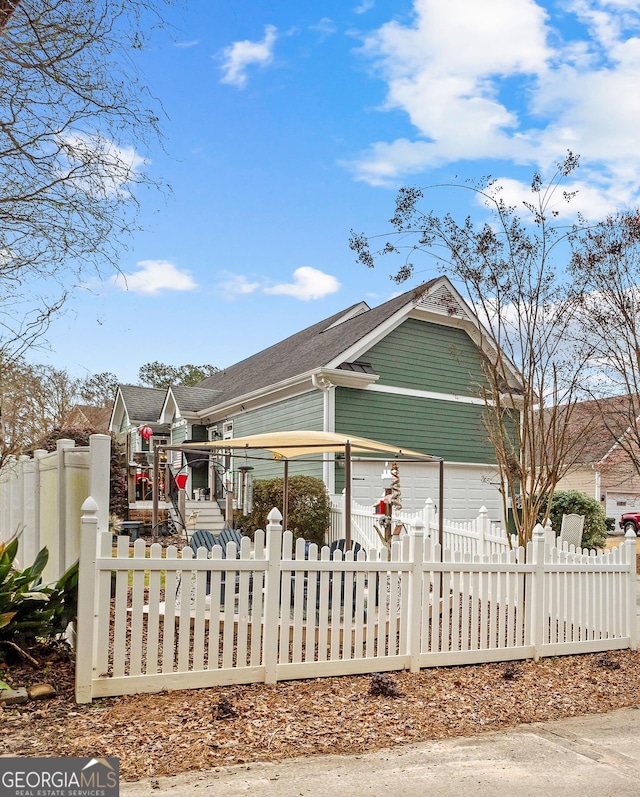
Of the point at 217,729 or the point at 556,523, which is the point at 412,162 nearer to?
the point at 217,729

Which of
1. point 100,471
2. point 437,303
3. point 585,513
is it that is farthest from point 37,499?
point 585,513

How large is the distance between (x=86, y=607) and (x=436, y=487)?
39.3 ft

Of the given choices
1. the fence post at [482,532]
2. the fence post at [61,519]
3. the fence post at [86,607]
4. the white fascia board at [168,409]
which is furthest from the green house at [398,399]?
the fence post at [86,607]

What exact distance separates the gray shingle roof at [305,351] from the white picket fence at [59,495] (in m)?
6.03

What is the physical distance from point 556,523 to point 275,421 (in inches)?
371

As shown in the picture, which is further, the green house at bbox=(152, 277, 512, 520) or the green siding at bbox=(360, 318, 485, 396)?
the green siding at bbox=(360, 318, 485, 396)

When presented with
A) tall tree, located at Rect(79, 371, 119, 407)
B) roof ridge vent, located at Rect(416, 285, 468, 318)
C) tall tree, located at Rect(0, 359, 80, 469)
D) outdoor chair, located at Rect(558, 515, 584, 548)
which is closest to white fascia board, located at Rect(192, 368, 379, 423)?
roof ridge vent, located at Rect(416, 285, 468, 318)

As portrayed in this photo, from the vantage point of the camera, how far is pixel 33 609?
4.80 meters

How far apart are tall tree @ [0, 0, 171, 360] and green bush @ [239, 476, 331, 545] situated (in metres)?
8.92

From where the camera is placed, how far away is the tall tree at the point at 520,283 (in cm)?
812

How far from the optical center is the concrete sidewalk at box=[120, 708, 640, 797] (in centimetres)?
322

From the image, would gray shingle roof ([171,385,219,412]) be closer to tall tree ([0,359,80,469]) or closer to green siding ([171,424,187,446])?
green siding ([171,424,187,446])

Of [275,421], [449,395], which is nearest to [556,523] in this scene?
[449,395]

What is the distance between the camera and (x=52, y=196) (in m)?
4.46
